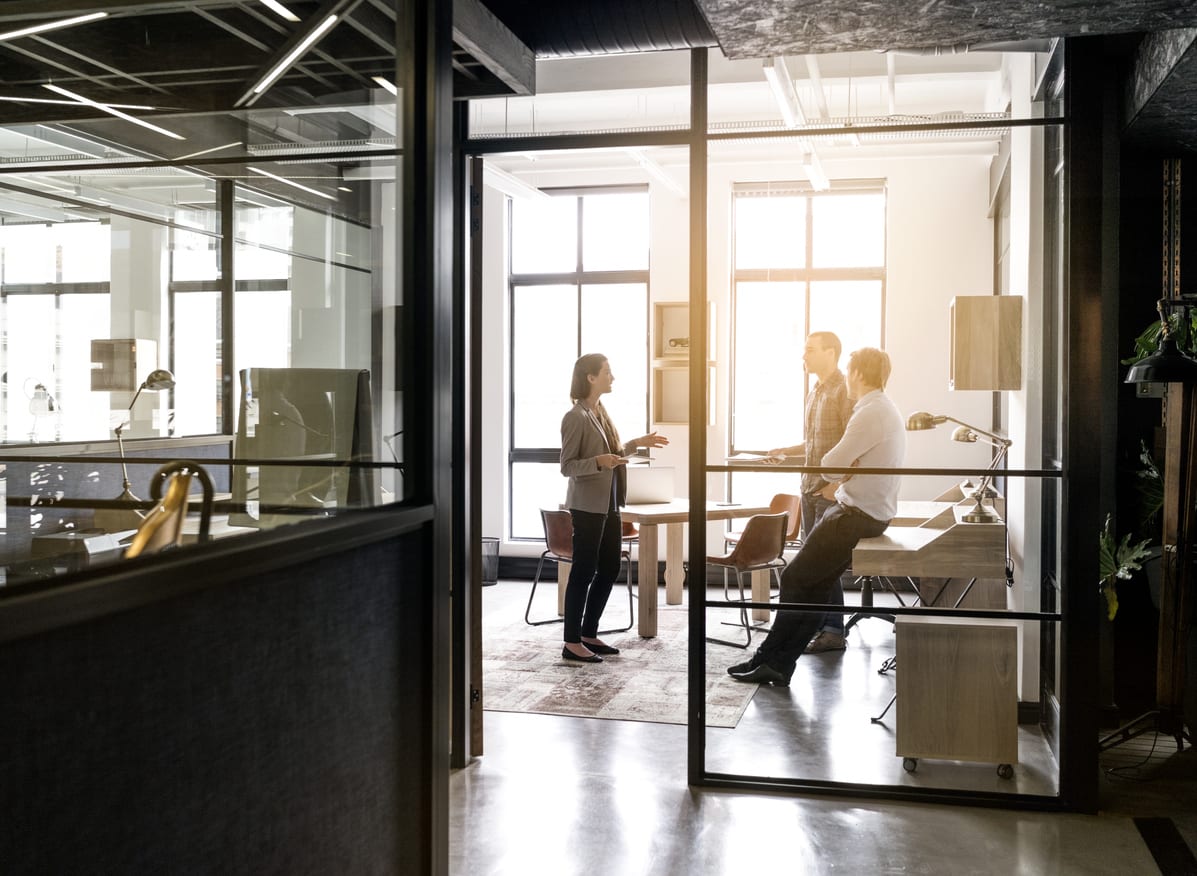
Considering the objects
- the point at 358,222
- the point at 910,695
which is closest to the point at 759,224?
the point at 358,222

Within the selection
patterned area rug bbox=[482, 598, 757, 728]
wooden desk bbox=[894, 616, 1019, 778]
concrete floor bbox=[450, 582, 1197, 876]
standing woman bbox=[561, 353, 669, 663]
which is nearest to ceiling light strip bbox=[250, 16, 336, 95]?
standing woman bbox=[561, 353, 669, 663]

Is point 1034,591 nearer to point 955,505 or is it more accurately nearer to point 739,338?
point 955,505

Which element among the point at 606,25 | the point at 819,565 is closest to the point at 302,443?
the point at 606,25

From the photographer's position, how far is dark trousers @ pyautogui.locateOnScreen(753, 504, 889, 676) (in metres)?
4.21

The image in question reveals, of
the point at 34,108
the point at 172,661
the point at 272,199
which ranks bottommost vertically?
the point at 172,661

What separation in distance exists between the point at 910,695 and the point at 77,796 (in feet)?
11.4

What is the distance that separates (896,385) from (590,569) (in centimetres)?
259

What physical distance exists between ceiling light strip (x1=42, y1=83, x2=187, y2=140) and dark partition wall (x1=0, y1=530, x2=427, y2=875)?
392 centimetres

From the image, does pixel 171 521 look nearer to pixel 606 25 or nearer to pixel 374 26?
pixel 374 26

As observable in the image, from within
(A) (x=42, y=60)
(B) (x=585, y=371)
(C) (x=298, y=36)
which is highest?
(A) (x=42, y=60)

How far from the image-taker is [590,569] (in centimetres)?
609

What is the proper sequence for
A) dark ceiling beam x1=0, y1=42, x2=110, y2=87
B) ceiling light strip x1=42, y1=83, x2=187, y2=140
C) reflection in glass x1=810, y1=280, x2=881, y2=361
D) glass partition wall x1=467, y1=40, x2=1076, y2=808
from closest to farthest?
glass partition wall x1=467, y1=40, x2=1076, y2=808 → reflection in glass x1=810, y1=280, x2=881, y2=361 → ceiling light strip x1=42, y1=83, x2=187, y2=140 → dark ceiling beam x1=0, y1=42, x2=110, y2=87

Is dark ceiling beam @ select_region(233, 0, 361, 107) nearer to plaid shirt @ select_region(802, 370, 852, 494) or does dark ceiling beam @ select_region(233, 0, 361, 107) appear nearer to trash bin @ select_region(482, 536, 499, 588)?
plaid shirt @ select_region(802, 370, 852, 494)

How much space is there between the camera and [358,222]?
11.0 feet
